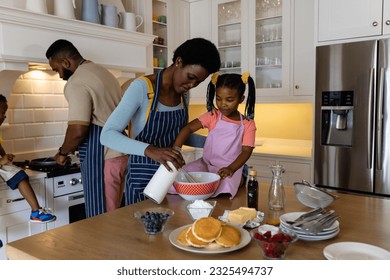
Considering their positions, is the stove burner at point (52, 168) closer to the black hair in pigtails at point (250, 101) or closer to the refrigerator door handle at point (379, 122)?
the black hair in pigtails at point (250, 101)

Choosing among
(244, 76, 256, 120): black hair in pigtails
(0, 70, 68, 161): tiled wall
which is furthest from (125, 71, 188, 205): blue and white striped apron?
(0, 70, 68, 161): tiled wall

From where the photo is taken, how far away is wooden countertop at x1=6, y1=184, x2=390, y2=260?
0.96 m

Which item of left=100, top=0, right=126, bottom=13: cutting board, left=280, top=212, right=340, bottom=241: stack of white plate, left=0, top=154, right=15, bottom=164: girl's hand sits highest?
left=100, top=0, right=126, bottom=13: cutting board

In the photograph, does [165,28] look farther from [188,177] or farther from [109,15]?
[188,177]

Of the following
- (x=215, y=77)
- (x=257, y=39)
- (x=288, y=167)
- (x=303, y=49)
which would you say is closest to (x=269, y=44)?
(x=257, y=39)

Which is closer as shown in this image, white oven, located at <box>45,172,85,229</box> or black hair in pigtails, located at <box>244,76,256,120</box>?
black hair in pigtails, located at <box>244,76,256,120</box>

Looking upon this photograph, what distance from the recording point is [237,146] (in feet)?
5.49

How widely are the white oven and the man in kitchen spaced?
1.35 feet

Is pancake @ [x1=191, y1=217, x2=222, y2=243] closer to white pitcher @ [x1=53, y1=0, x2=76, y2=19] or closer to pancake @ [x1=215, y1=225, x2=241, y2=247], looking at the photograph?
pancake @ [x1=215, y1=225, x2=241, y2=247]

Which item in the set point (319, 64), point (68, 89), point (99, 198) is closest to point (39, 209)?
point (99, 198)

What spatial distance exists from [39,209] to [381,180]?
2219 mm

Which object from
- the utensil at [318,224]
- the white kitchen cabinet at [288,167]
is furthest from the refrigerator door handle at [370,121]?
the utensil at [318,224]

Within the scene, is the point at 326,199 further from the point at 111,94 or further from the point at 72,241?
the point at 111,94

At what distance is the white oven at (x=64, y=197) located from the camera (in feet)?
8.05
